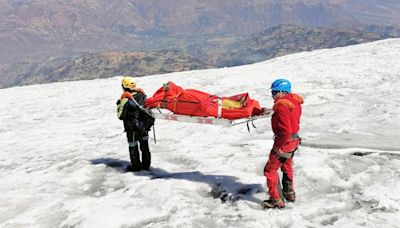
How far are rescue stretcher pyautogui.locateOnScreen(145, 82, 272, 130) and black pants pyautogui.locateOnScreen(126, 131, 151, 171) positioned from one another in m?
0.92

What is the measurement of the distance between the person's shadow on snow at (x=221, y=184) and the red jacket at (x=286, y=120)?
1345 mm

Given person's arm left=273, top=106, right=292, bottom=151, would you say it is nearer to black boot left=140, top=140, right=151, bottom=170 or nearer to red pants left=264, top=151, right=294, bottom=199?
red pants left=264, top=151, right=294, bottom=199

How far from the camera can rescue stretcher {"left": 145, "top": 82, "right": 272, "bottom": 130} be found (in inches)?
344

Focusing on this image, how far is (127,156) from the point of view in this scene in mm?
11898

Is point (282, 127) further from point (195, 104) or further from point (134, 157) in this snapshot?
point (134, 157)

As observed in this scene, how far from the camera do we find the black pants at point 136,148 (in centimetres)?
1007

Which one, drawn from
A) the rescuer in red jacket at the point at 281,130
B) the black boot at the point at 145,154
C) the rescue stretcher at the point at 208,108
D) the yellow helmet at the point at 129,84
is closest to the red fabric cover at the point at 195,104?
the rescue stretcher at the point at 208,108

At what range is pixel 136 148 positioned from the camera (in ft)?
33.4

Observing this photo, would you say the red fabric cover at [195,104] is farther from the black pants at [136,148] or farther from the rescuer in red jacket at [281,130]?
the rescuer in red jacket at [281,130]

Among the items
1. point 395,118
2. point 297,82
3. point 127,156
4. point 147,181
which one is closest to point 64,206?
point 147,181

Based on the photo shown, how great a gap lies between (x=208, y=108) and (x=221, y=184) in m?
1.72

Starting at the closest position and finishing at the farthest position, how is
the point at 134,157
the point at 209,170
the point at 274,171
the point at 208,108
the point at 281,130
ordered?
the point at 281,130 < the point at 274,171 < the point at 208,108 < the point at 209,170 < the point at 134,157

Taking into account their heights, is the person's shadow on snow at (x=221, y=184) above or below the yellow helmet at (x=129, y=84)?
below

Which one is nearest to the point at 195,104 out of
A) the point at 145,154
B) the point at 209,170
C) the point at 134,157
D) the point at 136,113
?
the point at 136,113
